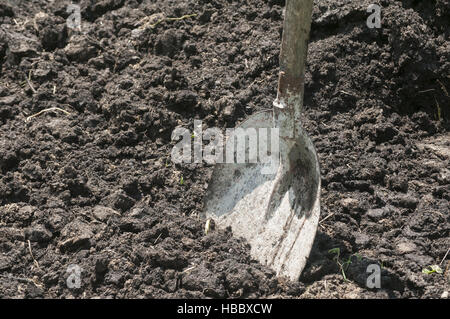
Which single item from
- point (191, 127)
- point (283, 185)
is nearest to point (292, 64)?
point (283, 185)

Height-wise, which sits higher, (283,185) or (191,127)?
(191,127)

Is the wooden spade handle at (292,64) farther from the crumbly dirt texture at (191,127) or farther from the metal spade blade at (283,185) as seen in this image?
the crumbly dirt texture at (191,127)

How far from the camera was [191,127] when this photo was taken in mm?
3393

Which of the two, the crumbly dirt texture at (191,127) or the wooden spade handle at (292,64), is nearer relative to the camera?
the wooden spade handle at (292,64)

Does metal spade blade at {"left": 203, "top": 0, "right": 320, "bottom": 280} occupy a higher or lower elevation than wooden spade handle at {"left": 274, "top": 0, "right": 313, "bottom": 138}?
lower

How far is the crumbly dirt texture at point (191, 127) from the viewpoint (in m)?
2.79

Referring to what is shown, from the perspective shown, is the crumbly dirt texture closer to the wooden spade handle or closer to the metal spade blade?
the metal spade blade

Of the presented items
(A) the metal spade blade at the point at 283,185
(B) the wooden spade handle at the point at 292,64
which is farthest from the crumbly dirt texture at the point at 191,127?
(B) the wooden spade handle at the point at 292,64

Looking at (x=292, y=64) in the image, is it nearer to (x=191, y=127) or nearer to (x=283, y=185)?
(x=283, y=185)

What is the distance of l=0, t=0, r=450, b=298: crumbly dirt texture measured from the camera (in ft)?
9.16

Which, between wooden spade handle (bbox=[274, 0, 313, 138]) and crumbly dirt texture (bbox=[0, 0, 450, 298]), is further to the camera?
crumbly dirt texture (bbox=[0, 0, 450, 298])

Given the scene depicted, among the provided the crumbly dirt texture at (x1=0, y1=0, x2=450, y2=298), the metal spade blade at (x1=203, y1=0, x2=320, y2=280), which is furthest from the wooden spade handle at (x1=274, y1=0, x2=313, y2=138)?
the crumbly dirt texture at (x1=0, y1=0, x2=450, y2=298)

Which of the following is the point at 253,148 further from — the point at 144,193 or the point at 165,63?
the point at 165,63

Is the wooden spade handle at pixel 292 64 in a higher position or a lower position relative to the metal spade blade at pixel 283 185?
higher
